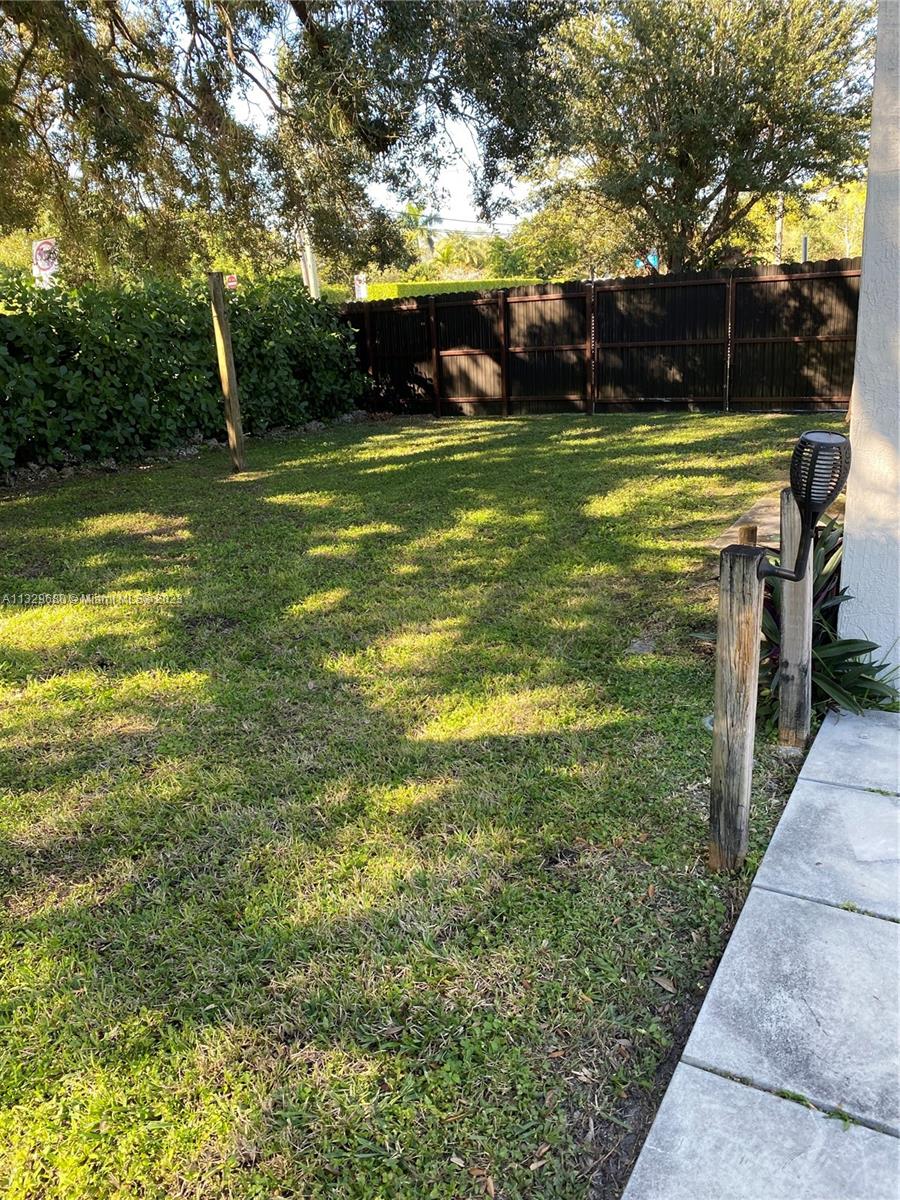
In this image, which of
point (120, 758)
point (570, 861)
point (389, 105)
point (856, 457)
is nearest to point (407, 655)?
point (120, 758)

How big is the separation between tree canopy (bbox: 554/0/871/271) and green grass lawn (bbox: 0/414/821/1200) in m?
13.3

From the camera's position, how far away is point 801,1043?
4.92ft

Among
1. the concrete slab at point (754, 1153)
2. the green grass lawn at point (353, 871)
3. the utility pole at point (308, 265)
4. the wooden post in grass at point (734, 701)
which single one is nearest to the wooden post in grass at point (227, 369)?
the utility pole at point (308, 265)

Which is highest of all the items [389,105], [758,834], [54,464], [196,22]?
[196,22]

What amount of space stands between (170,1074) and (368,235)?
9958 mm

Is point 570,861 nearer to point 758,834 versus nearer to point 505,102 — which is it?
point 758,834

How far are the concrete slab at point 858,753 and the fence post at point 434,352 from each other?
35.1 ft

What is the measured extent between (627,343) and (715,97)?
815 centimetres

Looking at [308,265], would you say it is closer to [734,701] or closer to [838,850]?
[734,701]

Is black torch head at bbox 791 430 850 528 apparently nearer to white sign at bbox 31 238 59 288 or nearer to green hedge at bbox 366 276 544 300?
white sign at bbox 31 238 59 288

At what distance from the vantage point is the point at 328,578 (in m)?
4.64

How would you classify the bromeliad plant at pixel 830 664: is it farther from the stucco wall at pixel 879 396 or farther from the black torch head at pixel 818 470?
the black torch head at pixel 818 470

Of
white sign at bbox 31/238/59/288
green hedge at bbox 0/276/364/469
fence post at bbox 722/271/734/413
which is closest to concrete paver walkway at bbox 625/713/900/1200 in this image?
green hedge at bbox 0/276/364/469

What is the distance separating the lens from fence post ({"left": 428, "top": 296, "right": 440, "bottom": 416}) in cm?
1229
